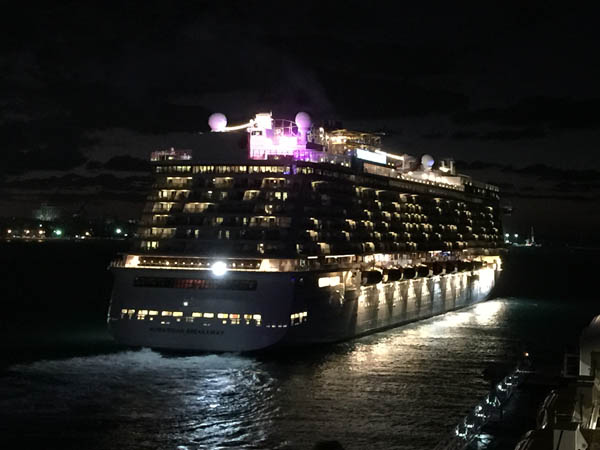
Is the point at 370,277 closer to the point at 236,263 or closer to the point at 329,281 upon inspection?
the point at 329,281

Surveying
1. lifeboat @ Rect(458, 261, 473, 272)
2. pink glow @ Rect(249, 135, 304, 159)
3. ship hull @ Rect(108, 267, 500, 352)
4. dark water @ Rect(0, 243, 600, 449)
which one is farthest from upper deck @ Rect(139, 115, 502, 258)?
lifeboat @ Rect(458, 261, 473, 272)

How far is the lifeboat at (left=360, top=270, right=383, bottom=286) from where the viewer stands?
5766 centimetres

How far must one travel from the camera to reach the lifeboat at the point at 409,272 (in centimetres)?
6539

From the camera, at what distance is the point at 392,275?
6278 cm

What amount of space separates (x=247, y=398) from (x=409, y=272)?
2969 cm

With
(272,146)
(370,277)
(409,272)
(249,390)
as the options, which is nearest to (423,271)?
(409,272)

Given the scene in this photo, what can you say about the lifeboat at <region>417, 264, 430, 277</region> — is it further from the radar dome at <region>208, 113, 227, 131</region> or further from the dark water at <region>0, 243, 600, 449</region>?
the radar dome at <region>208, 113, 227, 131</region>

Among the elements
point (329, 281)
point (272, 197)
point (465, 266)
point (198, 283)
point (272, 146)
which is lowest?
point (198, 283)

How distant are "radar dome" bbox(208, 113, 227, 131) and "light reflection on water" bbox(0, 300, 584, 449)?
1688cm

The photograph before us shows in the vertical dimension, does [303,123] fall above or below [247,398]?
above

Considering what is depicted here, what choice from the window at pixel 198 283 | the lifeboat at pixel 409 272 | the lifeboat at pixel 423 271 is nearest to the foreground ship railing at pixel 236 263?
the window at pixel 198 283

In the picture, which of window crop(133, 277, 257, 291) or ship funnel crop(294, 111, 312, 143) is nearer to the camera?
window crop(133, 277, 257, 291)

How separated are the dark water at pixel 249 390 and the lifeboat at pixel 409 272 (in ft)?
13.2

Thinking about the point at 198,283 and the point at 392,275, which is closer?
the point at 198,283
